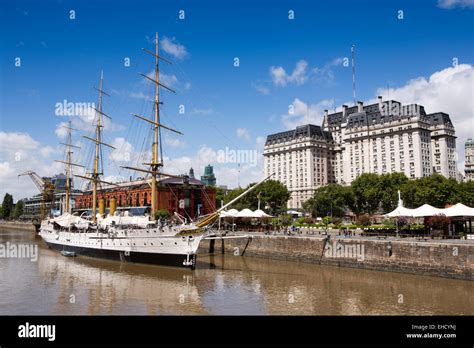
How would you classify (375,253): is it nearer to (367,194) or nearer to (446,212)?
(446,212)

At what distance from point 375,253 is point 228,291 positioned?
16.7 meters

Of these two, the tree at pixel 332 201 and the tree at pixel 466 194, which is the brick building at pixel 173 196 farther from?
the tree at pixel 466 194

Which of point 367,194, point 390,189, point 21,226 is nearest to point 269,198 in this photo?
point 367,194

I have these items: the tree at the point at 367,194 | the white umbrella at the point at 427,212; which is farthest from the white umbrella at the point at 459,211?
the tree at the point at 367,194

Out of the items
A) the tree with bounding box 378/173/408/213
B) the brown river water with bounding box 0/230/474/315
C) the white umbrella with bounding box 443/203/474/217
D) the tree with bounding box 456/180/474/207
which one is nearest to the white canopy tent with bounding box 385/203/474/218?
the white umbrella with bounding box 443/203/474/217

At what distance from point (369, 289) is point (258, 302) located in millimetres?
9708

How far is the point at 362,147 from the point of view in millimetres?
160250

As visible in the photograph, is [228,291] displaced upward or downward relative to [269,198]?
downward

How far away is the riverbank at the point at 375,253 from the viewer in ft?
112

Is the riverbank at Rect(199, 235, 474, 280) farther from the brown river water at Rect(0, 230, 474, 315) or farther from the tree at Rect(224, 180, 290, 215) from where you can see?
the tree at Rect(224, 180, 290, 215)

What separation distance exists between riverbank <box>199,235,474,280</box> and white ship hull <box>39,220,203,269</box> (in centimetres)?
1242

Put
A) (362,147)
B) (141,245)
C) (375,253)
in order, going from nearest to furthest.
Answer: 1. (375,253)
2. (141,245)
3. (362,147)

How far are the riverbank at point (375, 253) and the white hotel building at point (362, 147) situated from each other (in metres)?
109
